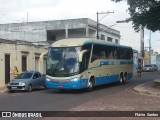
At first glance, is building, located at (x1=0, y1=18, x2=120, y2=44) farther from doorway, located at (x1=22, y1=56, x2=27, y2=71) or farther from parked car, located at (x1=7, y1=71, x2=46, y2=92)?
parked car, located at (x1=7, y1=71, x2=46, y2=92)

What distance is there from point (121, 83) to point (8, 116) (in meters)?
20.2

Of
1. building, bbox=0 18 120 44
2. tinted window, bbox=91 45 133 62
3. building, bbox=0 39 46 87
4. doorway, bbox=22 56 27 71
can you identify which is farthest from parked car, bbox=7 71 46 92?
building, bbox=0 18 120 44

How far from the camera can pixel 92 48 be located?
25.6 metres

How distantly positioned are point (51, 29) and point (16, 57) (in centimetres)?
2263

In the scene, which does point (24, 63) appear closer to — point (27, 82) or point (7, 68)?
point (7, 68)

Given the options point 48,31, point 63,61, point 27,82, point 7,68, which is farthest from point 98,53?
point 48,31

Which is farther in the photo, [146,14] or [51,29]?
[51,29]

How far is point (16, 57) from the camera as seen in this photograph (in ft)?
115

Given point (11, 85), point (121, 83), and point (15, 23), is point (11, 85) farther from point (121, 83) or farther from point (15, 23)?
point (15, 23)

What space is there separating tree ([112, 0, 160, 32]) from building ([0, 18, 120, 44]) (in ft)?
85.6

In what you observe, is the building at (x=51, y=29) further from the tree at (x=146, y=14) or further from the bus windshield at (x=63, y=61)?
the bus windshield at (x=63, y=61)

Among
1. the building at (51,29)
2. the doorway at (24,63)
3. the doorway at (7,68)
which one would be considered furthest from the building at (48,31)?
the doorway at (7,68)

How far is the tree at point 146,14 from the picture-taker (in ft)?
88.6

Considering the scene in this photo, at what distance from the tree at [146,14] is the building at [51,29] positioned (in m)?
26.1
